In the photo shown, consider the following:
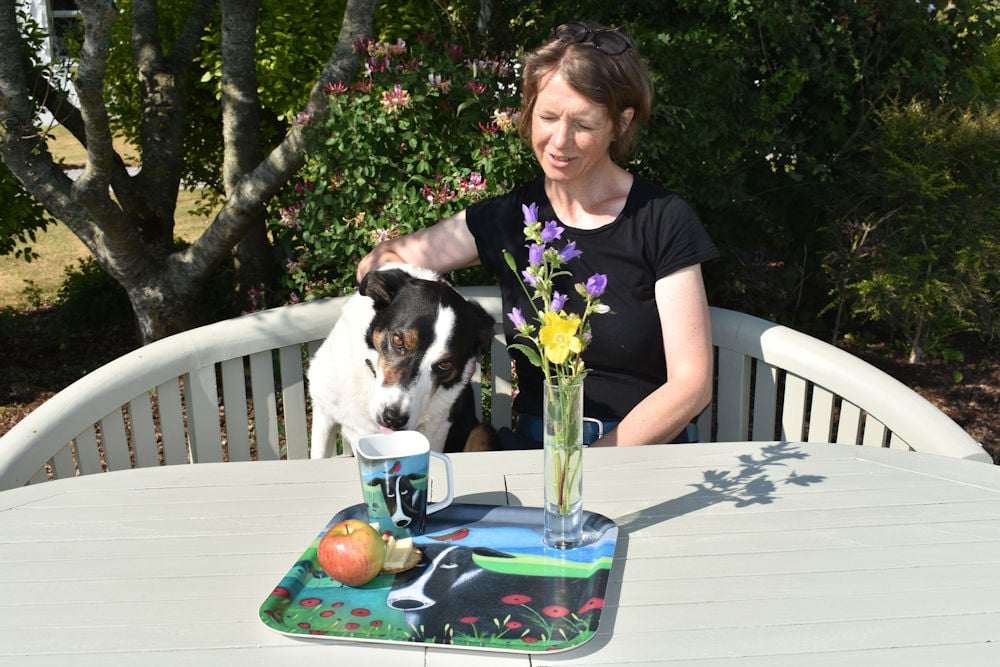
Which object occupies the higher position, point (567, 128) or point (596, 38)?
point (596, 38)

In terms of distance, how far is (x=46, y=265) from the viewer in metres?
7.90

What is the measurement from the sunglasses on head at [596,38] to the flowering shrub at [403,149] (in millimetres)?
720

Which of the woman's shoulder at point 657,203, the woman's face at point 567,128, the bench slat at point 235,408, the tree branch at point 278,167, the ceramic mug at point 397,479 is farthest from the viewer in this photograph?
the tree branch at point 278,167

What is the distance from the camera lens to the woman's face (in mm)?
2631

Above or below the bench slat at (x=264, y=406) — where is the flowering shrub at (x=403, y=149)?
above

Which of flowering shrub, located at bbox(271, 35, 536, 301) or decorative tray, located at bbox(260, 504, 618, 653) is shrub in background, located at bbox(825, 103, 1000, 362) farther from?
decorative tray, located at bbox(260, 504, 618, 653)

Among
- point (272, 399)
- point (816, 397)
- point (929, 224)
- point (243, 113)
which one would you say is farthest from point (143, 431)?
point (929, 224)

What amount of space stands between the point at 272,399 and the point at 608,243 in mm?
1175

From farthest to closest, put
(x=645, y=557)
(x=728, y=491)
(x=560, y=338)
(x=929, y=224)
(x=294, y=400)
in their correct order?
(x=929, y=224), (x=294, y=400), (x=728, y=491), (x=645, y=557), (x=560, y=338)

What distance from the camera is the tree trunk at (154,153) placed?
Answer: 3.79 m

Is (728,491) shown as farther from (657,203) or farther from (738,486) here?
(657,203)

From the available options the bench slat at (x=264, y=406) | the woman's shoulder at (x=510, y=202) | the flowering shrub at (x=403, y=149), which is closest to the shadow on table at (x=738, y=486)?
the woman's shoulder at (x=510, y=202)

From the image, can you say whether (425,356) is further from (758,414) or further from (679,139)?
(679,139)

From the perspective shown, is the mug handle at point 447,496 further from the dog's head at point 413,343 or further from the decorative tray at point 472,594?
the dog's head at point 413,343
